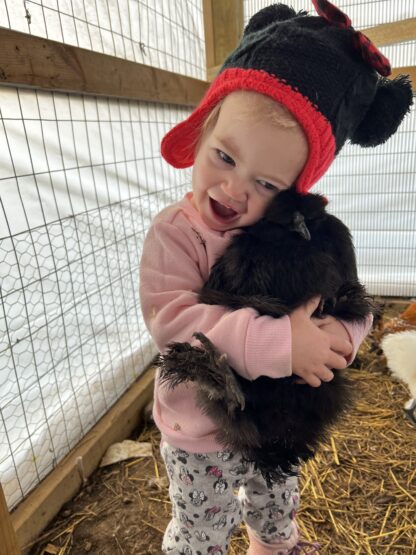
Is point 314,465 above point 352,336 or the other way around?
the other way around

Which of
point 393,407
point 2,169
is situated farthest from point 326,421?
point 393,407

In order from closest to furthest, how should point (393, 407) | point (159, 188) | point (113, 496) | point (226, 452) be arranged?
1. point (226, 452)
2. point (113, 496)
3. point (393, 407)
4. point (159, 188)

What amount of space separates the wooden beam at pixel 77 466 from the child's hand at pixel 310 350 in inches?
40.9

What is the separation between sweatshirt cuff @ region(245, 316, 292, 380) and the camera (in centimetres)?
58

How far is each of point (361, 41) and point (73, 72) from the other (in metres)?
0.69

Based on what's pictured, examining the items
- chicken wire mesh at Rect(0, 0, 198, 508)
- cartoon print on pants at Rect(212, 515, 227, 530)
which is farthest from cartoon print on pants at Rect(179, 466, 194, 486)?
chicken wire mesh at Rect(0, 0, 198, 508)

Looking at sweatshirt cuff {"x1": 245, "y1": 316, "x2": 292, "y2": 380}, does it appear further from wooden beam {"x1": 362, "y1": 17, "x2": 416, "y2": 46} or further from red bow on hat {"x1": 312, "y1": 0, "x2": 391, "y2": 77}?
wooden beam {"x1": 362, "y1": 17, "x2": 416, "y2": 46}

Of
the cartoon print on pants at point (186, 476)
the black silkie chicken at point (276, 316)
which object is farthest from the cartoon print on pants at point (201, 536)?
the black silkie chicken at point (276, 316)

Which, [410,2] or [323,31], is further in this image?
[410,2]

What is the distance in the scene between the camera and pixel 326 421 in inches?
26.6

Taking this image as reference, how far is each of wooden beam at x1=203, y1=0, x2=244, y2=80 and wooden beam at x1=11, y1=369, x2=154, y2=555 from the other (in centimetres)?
147

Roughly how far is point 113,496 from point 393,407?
124 cm

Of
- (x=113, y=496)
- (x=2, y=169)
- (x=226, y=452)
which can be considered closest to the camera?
(x=226, y=452)

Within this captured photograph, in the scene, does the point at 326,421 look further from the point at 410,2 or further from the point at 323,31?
the point at 410,2
